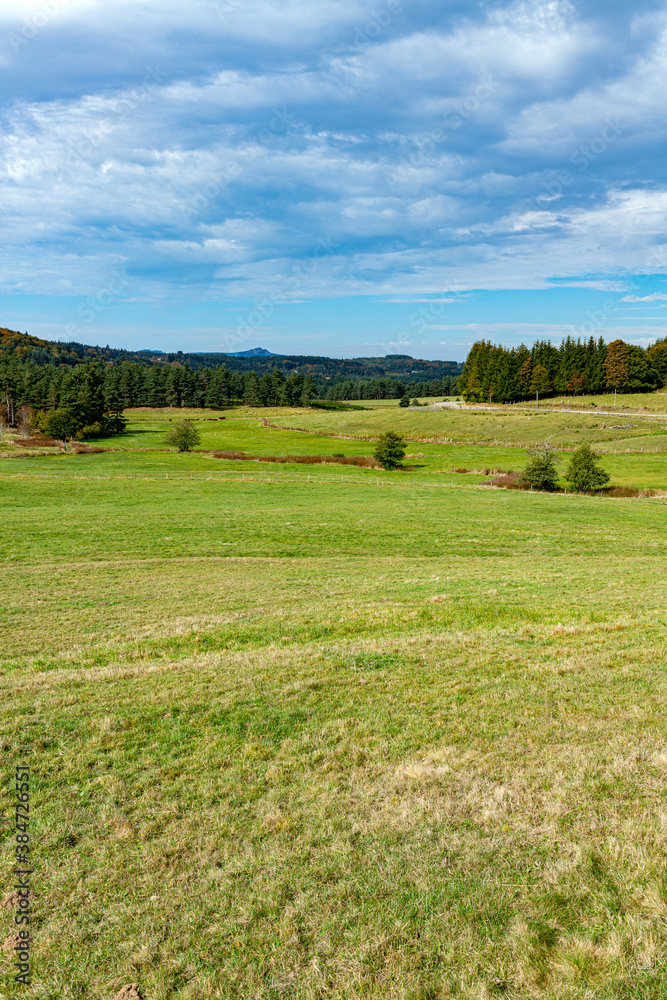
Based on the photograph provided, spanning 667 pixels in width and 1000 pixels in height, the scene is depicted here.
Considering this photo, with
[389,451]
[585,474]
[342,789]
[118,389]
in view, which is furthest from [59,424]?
[342,789]

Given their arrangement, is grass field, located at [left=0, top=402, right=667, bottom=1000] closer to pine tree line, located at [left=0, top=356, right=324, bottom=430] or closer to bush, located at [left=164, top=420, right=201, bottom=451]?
bush, located at [left=164, top=420, right=201, bottom=451]

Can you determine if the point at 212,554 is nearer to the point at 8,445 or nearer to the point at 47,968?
the point at 47,968

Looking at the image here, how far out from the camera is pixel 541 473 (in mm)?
59156

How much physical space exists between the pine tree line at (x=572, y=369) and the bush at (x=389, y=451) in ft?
271

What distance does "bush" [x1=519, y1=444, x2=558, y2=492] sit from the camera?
59.1m

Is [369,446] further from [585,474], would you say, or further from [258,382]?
[258,382]

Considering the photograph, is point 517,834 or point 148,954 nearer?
point 148,954

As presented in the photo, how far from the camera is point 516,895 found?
5359mm

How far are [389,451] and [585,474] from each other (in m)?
25.5

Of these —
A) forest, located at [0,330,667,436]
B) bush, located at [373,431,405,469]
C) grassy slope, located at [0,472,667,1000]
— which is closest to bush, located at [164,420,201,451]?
forest, located at [0,330,667,436]

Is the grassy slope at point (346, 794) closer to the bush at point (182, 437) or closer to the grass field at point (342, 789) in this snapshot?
the grass field at point (342, 789)

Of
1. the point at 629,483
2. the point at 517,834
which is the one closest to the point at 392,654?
the point at 517,834

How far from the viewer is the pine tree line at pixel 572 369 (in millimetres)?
134238

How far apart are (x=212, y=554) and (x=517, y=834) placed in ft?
81.4
